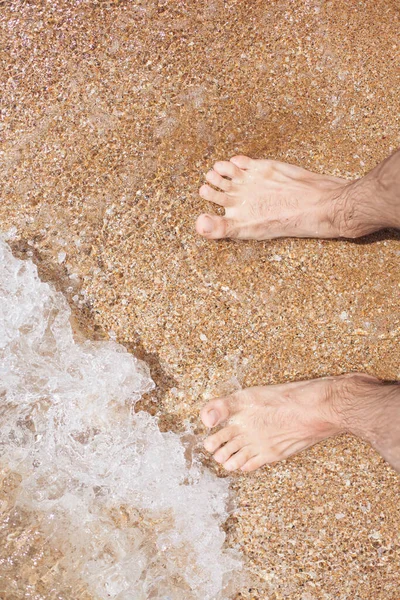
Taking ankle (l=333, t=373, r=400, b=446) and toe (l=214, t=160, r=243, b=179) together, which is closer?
ankle (l=333, t=373, r=400, b=446)

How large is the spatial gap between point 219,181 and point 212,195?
0.07m

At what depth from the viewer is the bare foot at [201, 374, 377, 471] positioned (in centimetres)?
237

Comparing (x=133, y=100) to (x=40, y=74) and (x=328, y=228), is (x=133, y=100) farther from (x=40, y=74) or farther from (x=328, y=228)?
(x=328, y=228)

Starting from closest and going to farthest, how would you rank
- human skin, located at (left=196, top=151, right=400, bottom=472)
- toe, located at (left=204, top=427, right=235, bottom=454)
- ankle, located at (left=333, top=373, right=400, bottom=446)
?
ankle, located at (left=333, top=373, right=400, bottom=446)
human skin, located at (left=196, top=151, right=400, bottom=472)
toe, located at (left=204, top=427, right=235, bottom=454)

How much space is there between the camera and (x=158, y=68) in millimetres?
2496

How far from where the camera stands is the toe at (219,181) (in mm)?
2441

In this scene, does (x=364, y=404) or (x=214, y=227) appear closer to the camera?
(x=364, y=404)

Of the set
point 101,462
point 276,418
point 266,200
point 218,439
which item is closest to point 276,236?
point 266,200

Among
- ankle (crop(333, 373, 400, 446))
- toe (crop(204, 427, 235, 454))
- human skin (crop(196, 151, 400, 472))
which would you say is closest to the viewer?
ankle (crop(333, 373, 400, 446))

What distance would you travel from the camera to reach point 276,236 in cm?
247

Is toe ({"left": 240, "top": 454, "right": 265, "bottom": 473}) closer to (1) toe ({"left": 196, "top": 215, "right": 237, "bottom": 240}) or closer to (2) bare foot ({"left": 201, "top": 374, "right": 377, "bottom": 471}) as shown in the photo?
(2) bare foot ({"left": 201, "top": 374, "right": 377, "bottom": 471})

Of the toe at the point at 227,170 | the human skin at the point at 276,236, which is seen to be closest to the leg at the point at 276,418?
the human skin at the point at 276,236

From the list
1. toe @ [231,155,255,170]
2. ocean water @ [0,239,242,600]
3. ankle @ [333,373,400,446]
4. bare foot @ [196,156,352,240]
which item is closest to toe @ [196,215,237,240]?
bare foot @ [196,156,352,240]

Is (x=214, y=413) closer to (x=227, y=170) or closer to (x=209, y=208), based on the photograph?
(x=209, y=208)
